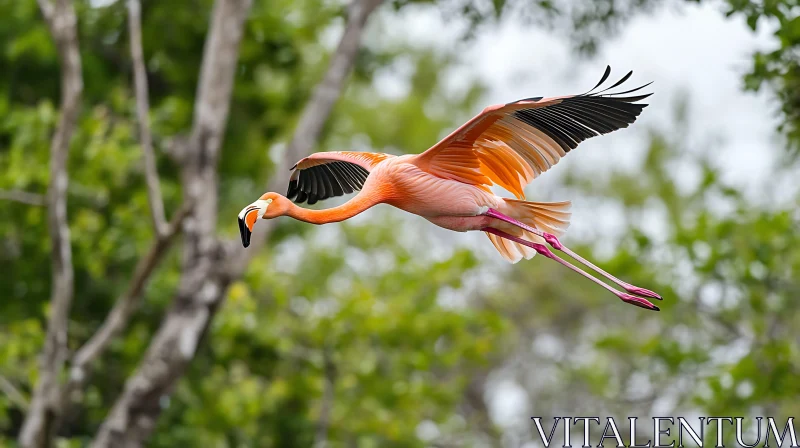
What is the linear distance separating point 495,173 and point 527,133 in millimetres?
310

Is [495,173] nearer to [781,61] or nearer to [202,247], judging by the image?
[781,61]

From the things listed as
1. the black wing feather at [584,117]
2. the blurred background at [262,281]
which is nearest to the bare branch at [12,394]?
the blurred background at [262,281]

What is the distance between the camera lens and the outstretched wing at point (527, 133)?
155 inches

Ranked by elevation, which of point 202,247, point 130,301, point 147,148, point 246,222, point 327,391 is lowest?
point 246,222

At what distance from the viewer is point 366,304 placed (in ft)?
36.7

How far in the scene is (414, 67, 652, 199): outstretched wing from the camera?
3.93 metres

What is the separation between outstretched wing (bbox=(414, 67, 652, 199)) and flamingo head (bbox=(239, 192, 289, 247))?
580mm

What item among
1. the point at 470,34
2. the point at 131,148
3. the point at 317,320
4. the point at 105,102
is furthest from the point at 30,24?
the point at 470,34

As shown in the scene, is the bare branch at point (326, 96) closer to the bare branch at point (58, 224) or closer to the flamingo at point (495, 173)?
the bare branch at point (58, 224)

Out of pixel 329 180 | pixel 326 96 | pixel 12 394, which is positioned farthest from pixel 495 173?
pixel 12 394

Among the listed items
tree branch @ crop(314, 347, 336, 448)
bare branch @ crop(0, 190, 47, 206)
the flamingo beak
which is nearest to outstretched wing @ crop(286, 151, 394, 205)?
the flamingo beak

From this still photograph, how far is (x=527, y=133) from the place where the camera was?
13.7 feet

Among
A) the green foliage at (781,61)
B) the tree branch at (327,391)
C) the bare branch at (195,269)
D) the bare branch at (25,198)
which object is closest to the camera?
the green foliage at (781,61)

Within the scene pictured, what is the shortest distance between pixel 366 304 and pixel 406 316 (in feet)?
1.46
